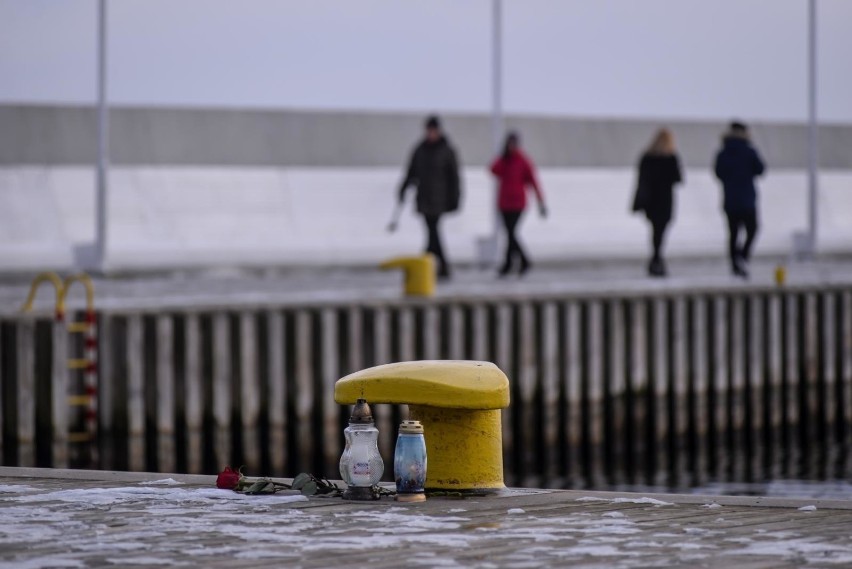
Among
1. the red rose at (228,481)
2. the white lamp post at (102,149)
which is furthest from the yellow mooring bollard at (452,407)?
the white lamp post at (102,149)

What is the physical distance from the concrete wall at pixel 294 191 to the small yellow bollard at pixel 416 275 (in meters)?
7.77

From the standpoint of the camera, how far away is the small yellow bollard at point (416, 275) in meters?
15.5

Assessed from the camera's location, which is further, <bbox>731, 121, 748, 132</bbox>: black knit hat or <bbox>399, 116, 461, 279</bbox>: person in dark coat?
<bbox>731, 121, 748, 132</bbox>: black knit hat

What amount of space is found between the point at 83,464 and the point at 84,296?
14.0ft

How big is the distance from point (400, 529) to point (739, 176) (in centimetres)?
1460

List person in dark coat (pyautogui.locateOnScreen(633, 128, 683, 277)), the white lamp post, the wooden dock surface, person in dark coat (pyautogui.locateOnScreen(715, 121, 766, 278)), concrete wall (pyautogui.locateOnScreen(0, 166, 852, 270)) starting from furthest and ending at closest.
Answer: concrete wall (pyautogui.locateOnScreen(0, 166, 852, 270)) → the white lamp post → person in dark coat (pyautogui.locateOnScreen(633, 128, 683, 277)) → person in dark coat (pyautogui.locateOnScreen(715, 121, 766, 278)) → the wooden dock surface

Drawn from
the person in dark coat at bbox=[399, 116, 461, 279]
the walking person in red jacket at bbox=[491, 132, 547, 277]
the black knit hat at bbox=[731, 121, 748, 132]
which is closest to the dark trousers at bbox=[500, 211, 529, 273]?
the walking person in red jacket at bbox=[491, 132, 547, 277]

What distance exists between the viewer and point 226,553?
5656 millimetres

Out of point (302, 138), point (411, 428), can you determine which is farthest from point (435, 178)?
point (411, 428)

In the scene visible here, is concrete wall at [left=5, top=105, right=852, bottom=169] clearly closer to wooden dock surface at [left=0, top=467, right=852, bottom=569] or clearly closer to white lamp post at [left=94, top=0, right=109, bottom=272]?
Answer: white lamp post at [left=94, top=0, right=109, bottom=272]

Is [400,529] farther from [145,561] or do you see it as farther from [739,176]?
[739,176]

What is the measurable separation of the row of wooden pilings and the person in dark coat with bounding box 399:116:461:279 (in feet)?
10.8

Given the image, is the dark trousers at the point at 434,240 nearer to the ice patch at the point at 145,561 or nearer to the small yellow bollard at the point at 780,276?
the small yellow bollard at the point at 780,276

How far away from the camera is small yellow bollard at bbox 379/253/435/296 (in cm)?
1548
